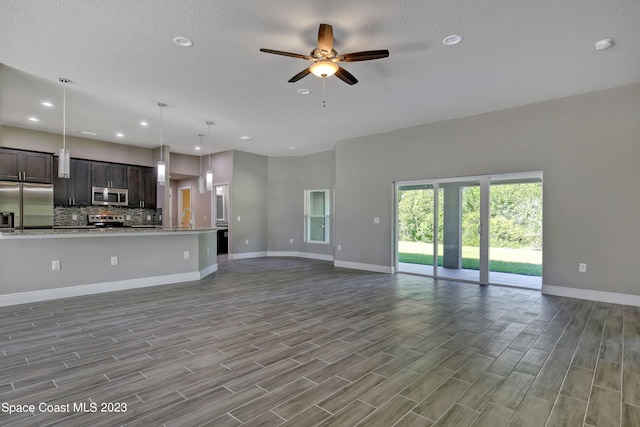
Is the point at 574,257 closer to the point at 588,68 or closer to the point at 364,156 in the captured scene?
the point at 588,68

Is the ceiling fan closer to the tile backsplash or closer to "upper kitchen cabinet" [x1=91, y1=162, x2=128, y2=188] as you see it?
"upper kitchen cabinet" [x1=91, y1=162, x2=128, y2=188]

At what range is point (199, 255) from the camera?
611 cm

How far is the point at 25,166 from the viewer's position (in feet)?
22.2

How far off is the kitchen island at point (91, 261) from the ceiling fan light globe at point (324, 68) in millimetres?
3703

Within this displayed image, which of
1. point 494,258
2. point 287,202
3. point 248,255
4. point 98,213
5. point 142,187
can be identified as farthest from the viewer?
point 287,202

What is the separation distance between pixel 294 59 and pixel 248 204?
20.0ft

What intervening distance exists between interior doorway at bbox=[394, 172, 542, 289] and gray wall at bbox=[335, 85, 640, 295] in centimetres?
27

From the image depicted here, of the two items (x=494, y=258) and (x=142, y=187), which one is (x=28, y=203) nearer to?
(x=142, y=187)

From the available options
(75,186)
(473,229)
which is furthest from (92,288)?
(473,229)

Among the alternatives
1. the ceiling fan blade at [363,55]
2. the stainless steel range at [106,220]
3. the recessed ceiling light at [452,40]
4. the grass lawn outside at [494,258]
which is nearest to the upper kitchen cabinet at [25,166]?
the stainless steel range at [106,220]

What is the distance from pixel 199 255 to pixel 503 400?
5370 millimetres

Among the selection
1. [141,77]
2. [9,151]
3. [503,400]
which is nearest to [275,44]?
[141,77]

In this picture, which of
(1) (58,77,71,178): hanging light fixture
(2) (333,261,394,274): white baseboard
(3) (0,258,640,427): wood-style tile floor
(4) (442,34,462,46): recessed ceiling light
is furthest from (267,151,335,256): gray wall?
(4) (442,34,462,46): recessed ceiling light

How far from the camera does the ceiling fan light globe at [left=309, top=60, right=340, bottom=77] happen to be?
3255mm
